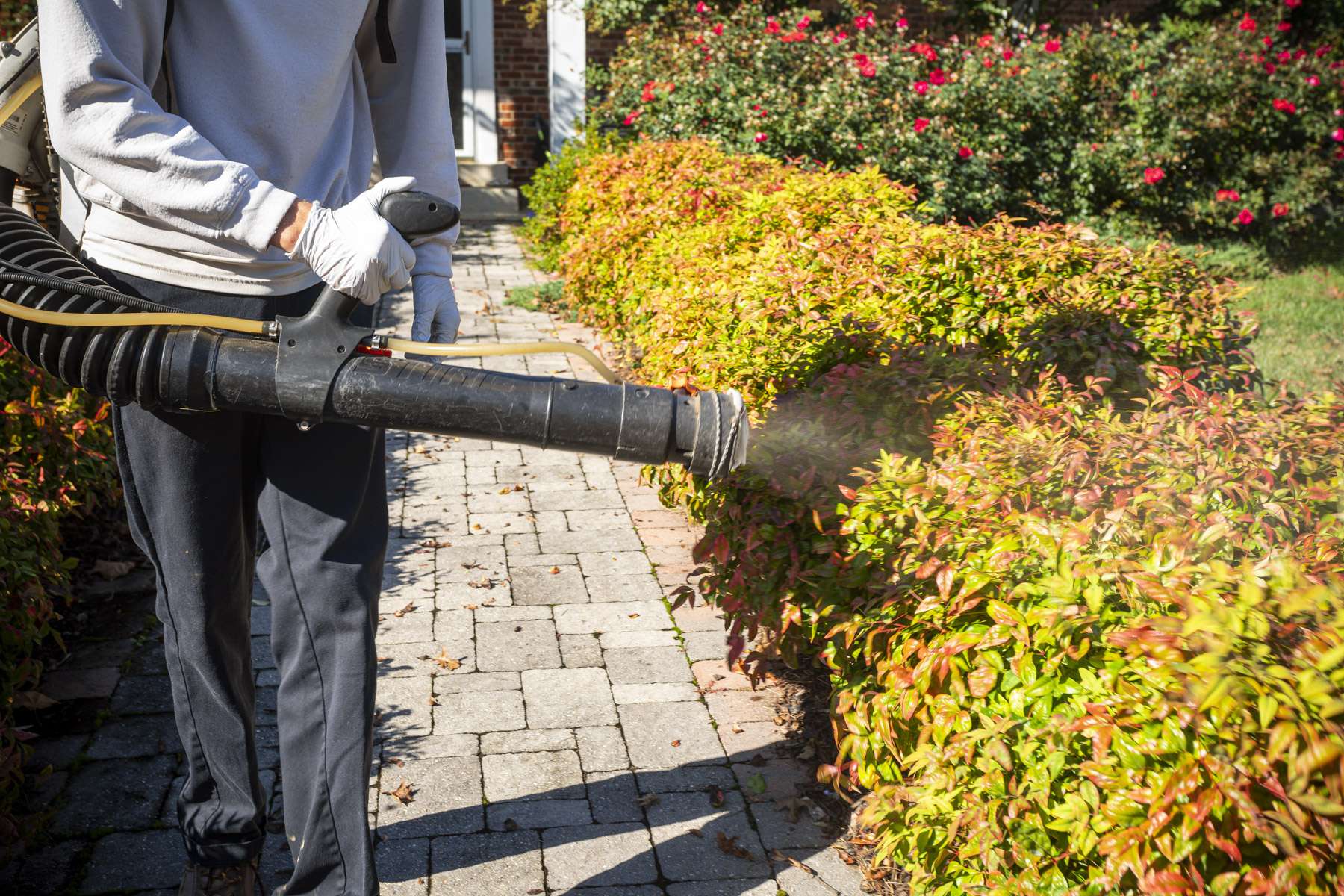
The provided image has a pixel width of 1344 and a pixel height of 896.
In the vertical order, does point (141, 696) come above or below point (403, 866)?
below

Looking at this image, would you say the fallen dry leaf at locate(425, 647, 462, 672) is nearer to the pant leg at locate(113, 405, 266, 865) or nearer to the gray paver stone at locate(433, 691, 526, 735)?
the gray paver stone at locate(433, 691, 526, 735)

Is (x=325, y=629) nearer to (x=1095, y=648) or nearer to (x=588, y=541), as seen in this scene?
(x=1095, y=648)

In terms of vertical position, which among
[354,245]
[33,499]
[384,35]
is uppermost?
[384,35]

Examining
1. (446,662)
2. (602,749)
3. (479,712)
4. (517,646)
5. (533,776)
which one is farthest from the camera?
(517,646)

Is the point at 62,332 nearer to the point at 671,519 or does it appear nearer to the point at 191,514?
the point at 191,514

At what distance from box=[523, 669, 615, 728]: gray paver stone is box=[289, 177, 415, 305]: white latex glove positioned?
5.14ft

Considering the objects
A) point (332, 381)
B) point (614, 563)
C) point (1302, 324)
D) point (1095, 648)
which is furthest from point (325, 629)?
point (1302, 324)

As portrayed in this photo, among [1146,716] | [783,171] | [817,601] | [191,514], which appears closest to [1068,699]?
[1146,716]

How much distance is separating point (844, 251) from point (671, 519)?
1.27 meters

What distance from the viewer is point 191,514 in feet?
6.53

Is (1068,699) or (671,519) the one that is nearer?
(1068,699)

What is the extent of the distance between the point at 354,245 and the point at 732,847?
5.15 feet

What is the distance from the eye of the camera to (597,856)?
2492mm

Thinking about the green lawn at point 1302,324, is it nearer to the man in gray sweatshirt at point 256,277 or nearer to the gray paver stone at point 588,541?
the gray paver stone at point 588,541
